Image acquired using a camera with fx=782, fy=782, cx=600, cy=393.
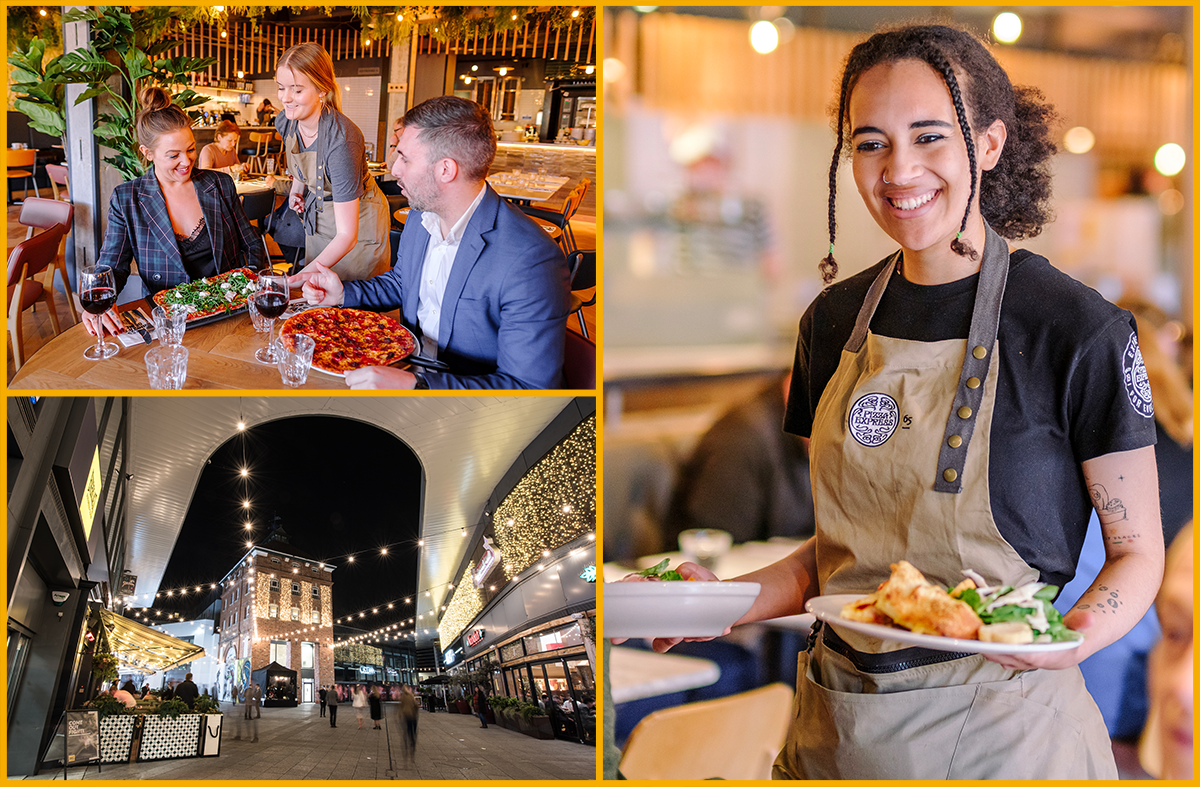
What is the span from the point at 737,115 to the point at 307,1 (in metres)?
1.15

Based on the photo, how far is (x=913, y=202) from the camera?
1548 mm

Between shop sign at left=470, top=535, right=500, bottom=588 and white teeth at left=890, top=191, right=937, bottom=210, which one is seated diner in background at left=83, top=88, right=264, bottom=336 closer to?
shop sign at left=470, top=535, right=500, bottom=588

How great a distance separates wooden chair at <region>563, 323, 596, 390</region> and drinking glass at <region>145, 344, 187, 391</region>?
0.94 m

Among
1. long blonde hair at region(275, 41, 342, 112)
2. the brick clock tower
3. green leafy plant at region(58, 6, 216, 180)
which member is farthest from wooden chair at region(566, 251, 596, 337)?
the brick clock tower

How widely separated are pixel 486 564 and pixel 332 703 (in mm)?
475

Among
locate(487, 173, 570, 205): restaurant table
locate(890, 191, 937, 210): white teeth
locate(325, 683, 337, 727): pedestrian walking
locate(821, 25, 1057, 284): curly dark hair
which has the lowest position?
locate(325, 683, 337, 727): pedestrian walking

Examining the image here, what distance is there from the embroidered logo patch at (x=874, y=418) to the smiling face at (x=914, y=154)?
1.07 feet

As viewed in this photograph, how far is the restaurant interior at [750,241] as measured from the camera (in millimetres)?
2041

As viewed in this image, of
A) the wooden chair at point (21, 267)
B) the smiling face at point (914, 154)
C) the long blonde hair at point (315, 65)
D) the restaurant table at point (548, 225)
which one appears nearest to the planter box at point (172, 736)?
the wooden chair at point (21, 267)

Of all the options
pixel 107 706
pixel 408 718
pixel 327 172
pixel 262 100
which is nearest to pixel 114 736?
pixel 107 706

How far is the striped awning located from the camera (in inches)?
70.8

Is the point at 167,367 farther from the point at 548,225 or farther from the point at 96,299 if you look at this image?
the point at 548,225

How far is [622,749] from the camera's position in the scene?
2172mm

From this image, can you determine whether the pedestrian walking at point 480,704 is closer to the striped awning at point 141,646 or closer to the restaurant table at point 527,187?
the striped awning at point 141,646
